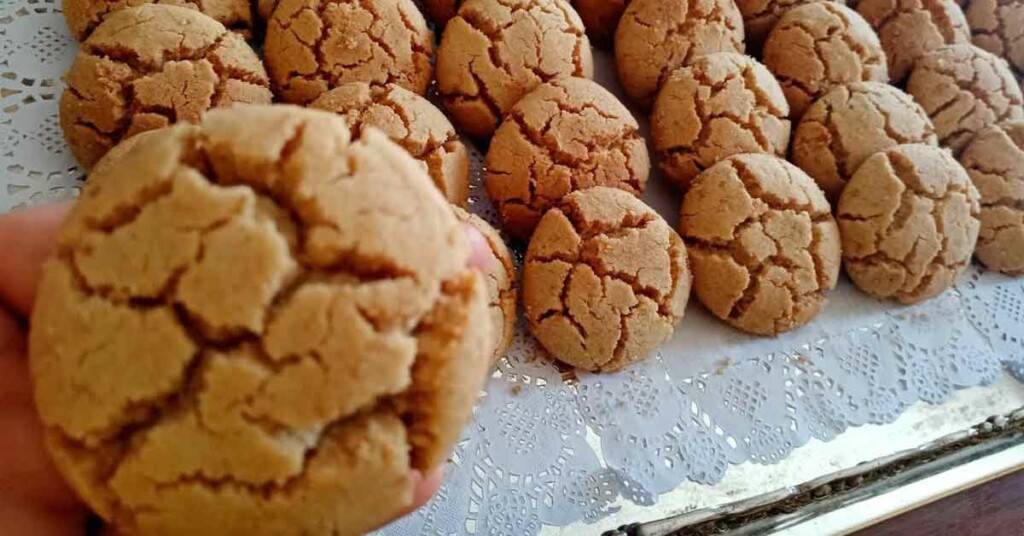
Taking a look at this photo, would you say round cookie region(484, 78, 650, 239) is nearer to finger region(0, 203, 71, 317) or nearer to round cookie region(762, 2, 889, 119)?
round cookie region(762, 2, 889, 119)

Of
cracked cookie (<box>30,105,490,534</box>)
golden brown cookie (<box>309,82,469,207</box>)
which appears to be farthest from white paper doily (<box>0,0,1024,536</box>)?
cracked cookie (<box>30,105,490,534</box>)

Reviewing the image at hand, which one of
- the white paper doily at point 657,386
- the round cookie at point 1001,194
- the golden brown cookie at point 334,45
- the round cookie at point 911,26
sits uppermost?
the round cookie at point 911,26

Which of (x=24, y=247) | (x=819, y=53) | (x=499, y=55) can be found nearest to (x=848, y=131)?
(x=819, y=53)

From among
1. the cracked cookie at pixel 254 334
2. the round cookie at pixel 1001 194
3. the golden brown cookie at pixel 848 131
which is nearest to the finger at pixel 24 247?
the cracked cookie at pixel 254 334

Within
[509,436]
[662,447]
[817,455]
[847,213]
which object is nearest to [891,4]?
[847,213]

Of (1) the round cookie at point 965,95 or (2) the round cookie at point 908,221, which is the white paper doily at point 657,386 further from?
(1) the round cookie at point 965,95

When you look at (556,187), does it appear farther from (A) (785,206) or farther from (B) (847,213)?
(B) (847,213)
